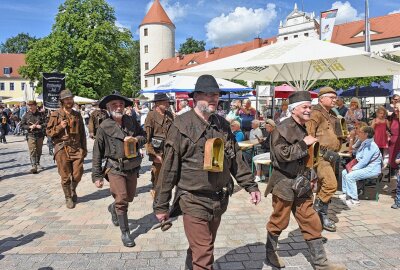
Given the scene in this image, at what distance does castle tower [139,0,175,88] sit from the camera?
68.8 metres

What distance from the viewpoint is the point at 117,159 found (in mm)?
4770

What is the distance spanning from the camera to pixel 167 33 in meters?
69.9

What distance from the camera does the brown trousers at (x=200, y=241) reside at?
2.84m

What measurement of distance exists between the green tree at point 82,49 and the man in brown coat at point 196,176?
110ft

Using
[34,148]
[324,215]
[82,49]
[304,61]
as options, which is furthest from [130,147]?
[82,49]

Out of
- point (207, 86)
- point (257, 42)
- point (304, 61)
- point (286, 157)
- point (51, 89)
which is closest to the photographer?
point (207, 86)

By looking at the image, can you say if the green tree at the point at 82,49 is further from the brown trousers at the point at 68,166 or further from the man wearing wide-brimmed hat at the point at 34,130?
the brown trousers at the point at 68,166

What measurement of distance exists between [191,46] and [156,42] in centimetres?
1336

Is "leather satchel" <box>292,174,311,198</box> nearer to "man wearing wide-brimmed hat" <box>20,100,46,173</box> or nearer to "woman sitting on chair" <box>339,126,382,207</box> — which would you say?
"woman sitting on chair" <box>339,126,382,207</box>

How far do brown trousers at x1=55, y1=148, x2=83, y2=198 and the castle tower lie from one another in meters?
65.4

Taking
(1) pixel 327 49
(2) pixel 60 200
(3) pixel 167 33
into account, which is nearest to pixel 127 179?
(2) pixel 60 200

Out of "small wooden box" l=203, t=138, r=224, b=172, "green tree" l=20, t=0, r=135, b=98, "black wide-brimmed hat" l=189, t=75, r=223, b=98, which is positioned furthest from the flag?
"green tree" l=20, t=0, r=135, b=98

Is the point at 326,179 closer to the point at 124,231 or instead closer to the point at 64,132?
the point at 124,231

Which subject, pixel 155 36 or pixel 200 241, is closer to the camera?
pixel 200 241
